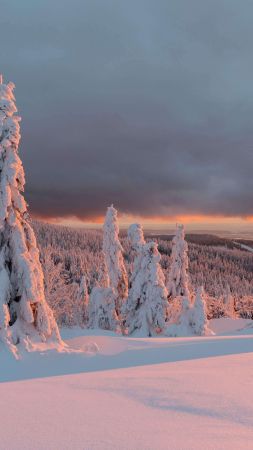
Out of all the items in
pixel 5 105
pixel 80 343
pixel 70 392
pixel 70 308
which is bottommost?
pixel 70 308

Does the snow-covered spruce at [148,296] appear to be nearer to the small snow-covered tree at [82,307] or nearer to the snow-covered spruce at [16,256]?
the small snow-covered tree at [82,307]

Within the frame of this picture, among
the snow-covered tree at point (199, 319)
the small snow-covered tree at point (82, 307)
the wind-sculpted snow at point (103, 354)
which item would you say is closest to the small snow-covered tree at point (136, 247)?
the snow-covered tree at point (199, 319)

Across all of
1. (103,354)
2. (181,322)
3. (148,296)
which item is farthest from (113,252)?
(103,354)

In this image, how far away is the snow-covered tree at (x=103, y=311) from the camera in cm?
3684

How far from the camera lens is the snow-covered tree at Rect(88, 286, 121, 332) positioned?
121ft

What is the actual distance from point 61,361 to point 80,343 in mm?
2280

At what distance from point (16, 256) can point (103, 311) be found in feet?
76.2

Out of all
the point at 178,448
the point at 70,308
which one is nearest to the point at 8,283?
the point at 178,448

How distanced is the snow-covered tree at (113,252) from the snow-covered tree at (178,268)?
5464 millimetres

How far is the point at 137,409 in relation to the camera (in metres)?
6.41

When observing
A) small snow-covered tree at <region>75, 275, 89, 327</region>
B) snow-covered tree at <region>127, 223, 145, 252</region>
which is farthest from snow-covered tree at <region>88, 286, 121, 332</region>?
small snow-covered tree at <region>75, 275, 89, 327</region>

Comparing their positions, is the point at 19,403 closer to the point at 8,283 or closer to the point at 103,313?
the point at 8,283

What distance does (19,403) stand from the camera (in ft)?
22.0

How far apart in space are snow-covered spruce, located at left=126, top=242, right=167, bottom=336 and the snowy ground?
1954 centimetres
